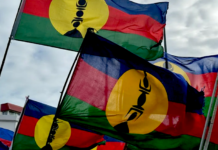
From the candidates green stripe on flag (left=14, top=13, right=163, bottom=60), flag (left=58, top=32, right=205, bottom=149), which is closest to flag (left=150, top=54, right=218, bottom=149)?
flag (left=58, top=32, right=205, bottom=149)

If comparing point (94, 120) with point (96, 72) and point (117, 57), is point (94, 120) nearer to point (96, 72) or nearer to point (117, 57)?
point (96, 72)

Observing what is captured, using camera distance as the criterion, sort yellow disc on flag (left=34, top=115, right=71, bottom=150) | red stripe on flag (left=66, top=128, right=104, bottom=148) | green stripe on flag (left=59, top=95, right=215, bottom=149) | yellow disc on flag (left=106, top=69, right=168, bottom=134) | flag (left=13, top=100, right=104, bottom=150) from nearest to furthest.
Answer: green stripe on flag (left=59, top=95, right=215, bottom=149) < yellow disc on flag (left=106, top=69, right=168, bottom=134) < red stripe on flag (left=66, top=128, right=104, bottom=148) < flag (left=13, top=100, right=104, bottom=150) < yellow disc on flag (left=34, top=115, right=71, bottom=150)

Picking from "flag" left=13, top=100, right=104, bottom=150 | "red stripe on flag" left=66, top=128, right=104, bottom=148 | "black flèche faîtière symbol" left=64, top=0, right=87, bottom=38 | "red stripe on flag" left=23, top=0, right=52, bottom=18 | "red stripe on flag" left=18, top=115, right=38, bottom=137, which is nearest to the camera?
"red stripe on flag" left=23, top=0, right=52, bottom=18

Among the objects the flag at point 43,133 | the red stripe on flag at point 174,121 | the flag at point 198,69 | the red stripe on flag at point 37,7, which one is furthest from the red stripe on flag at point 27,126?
the red stripe on flag at point 174,121

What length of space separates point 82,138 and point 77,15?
13.9 ft

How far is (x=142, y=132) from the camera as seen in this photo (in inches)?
295

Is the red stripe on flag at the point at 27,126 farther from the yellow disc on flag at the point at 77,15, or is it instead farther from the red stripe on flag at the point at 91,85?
the red stripe on flag at the point at 91,85

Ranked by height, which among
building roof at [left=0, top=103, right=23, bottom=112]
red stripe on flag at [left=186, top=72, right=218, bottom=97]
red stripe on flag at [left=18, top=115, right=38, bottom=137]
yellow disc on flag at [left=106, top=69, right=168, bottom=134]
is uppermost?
red stripe on flag at [left=186, top=72, right=218, bottom=97]

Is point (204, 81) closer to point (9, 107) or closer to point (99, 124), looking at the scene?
point (99, 124)

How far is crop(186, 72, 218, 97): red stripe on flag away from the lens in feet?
41.2

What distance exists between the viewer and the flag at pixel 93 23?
32.1ft

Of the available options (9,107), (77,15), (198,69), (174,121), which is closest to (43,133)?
(77,15)

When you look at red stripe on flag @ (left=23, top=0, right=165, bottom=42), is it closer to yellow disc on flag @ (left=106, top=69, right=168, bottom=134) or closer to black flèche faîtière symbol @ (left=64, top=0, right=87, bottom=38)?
black flèche faîtière symbol @ (left=64, top=0, right=87, bottom=38)

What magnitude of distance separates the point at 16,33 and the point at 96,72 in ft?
10.8
